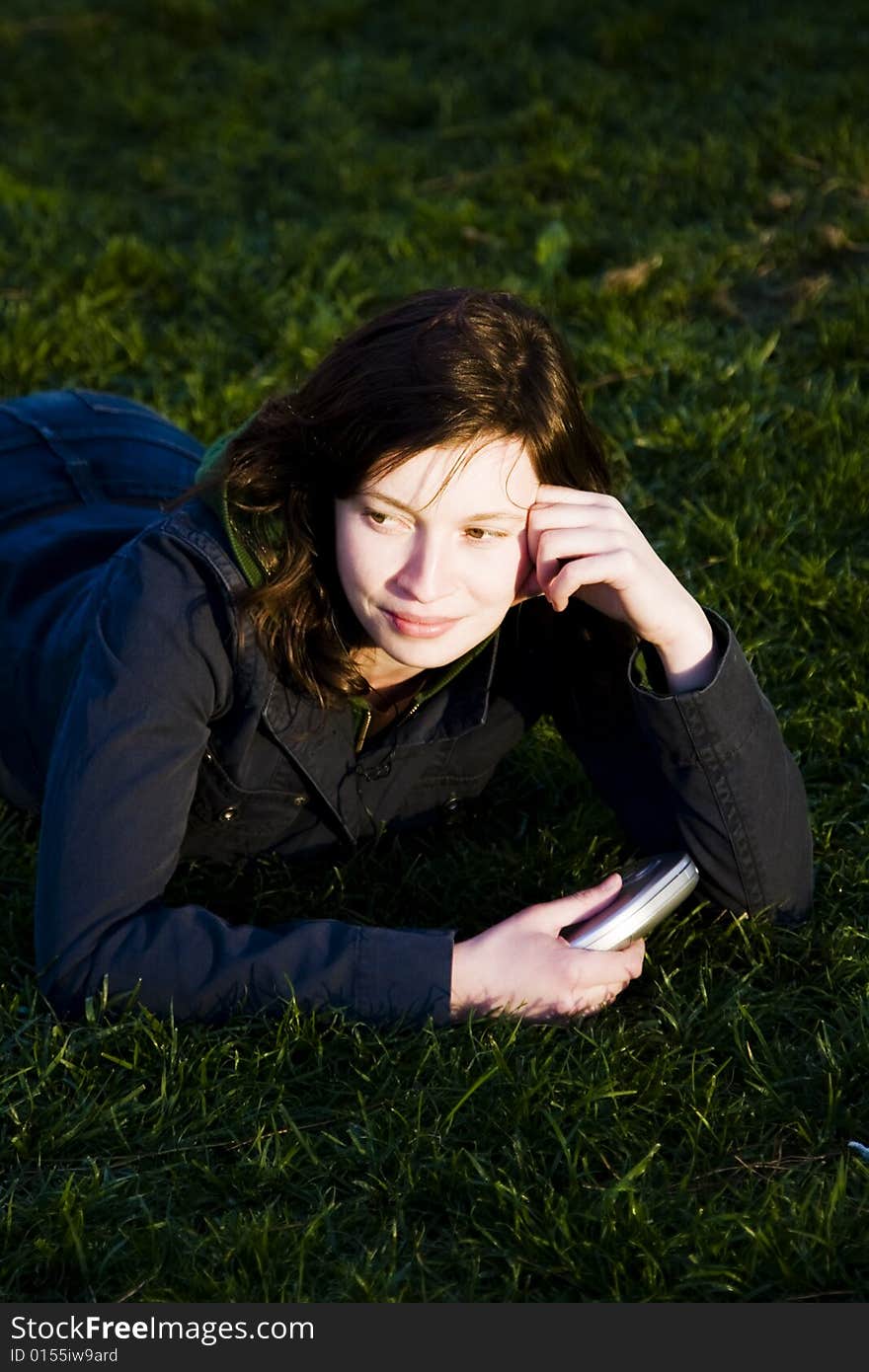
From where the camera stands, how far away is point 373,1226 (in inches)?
100

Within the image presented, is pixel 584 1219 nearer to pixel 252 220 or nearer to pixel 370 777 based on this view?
pixel 370 777

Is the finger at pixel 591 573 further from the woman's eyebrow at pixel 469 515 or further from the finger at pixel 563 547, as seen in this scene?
the woman's eyebrow at pixel 469 515

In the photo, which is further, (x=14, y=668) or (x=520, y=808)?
(x=520, y=808)

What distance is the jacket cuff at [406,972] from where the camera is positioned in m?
2.81

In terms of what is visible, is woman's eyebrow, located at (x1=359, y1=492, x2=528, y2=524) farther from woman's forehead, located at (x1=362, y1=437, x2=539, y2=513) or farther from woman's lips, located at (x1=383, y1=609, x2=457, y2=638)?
woman's lips, located at (x1=383, y1=609, x2=457, y2=638)

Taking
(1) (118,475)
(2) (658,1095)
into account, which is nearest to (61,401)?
(1) (118,475)

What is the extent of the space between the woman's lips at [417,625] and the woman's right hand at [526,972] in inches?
20.9

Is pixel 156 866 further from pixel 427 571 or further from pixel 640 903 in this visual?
pixel 640 903

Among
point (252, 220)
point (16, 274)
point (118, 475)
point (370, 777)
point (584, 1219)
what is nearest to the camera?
point (584, 1219)

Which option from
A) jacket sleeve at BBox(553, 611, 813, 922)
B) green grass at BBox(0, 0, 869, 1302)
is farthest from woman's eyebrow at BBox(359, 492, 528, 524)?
green grass at BBox(0, 0, 869, 1302)

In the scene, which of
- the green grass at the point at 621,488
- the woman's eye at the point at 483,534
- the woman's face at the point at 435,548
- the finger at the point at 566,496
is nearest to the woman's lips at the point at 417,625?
the woman's face at the point at 435,548

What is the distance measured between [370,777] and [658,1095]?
33.9 inches

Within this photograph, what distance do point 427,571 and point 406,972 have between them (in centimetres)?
70

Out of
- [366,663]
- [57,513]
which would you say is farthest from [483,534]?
[57,513]
